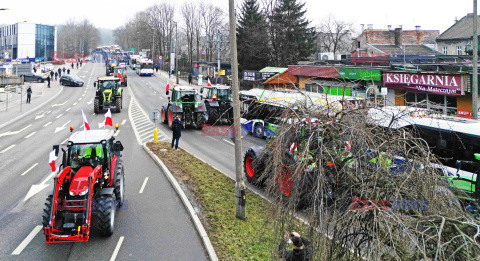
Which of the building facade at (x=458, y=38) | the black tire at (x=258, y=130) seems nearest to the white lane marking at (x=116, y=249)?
the black tire at (x=258, y=130)

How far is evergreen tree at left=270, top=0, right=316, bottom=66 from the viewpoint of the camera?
179 feet

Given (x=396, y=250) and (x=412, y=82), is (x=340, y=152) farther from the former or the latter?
(x=412, y=82)

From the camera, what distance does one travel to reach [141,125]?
95.3 feet

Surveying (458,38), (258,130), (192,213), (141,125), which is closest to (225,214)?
(192,213)

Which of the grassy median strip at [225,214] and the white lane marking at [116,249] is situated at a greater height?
the grassy median strip at [225,214]

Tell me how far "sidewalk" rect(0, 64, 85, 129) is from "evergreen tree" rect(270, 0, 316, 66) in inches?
1164

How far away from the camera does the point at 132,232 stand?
10.8 m

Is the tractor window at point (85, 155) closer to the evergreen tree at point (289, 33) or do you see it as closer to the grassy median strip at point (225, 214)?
the grassy median strip at point (225, 214)

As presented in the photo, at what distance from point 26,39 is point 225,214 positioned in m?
118

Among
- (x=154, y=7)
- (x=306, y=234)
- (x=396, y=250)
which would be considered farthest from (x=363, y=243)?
(x=154, y=7)

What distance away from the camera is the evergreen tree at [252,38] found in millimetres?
55562

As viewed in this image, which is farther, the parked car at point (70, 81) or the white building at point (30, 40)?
the white building at point (30, 40)

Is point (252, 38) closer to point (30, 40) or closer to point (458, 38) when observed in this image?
point (458, 38)

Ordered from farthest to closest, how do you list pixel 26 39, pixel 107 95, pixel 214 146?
pixel 26 39, pixel 107 95, pixel 214 146
